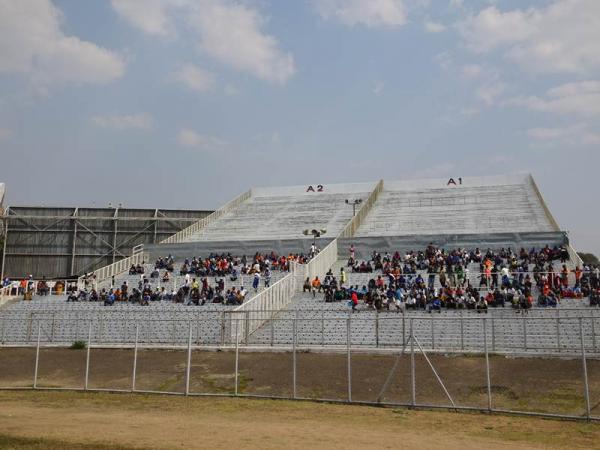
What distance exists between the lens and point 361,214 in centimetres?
4925

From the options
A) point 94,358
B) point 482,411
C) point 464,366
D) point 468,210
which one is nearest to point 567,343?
point 464,366

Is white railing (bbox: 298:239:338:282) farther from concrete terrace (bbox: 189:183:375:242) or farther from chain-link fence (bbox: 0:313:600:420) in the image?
chain-link fence (bbox: 0:313:600:420)

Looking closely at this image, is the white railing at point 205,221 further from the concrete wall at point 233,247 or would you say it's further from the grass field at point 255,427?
the grass field at point 255,427

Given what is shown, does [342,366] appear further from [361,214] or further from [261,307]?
[361,214]

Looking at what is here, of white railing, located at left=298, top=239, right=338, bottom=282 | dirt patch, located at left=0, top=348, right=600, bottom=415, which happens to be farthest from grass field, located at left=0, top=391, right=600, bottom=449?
white railing, located at left=298, top=239, right=338, bottom=282

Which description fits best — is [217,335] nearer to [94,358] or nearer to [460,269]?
[94,358]

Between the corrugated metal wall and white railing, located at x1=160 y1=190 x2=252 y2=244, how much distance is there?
2805mm

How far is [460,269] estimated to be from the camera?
28.7 metres

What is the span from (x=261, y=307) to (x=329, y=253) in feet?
38.7

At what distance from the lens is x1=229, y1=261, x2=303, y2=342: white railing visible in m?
20.6

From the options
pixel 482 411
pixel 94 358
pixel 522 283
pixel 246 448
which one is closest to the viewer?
pixel 246 448

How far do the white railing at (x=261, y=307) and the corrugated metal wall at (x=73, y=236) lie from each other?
28.2 m

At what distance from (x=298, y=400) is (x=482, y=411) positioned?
14.3 ft

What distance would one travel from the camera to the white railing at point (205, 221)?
4608 centimetres
